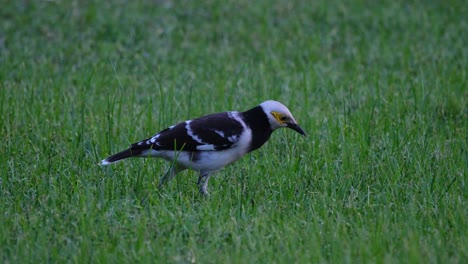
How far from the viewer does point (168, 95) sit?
27.6ft

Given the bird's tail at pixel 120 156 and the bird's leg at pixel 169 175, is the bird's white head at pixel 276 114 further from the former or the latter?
the bird's tail at pixel 120 156

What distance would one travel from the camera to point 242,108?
8531mm

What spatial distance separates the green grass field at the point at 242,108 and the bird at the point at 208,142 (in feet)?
0.72

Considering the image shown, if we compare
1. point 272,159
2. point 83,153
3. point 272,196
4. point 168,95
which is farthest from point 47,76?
point 272,196

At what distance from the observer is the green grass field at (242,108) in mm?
5406

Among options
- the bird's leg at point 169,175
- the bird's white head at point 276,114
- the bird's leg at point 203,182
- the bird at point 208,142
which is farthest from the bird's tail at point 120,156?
the bird's white head at point 276,114

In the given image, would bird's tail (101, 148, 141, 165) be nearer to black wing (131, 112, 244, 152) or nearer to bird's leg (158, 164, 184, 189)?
black wing (131, 112, 244, 152)

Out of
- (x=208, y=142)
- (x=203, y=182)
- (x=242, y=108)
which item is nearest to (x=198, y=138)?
(x=208, y=142)

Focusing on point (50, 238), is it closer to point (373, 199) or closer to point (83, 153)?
point (83, 153)

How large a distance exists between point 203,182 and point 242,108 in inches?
85.7

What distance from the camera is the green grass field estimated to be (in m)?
5.41

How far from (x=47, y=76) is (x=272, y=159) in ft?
11.4

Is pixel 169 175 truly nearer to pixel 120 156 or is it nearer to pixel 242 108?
pixel 120 156

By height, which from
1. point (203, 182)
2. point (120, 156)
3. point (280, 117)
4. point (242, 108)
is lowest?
point (203, 182)
